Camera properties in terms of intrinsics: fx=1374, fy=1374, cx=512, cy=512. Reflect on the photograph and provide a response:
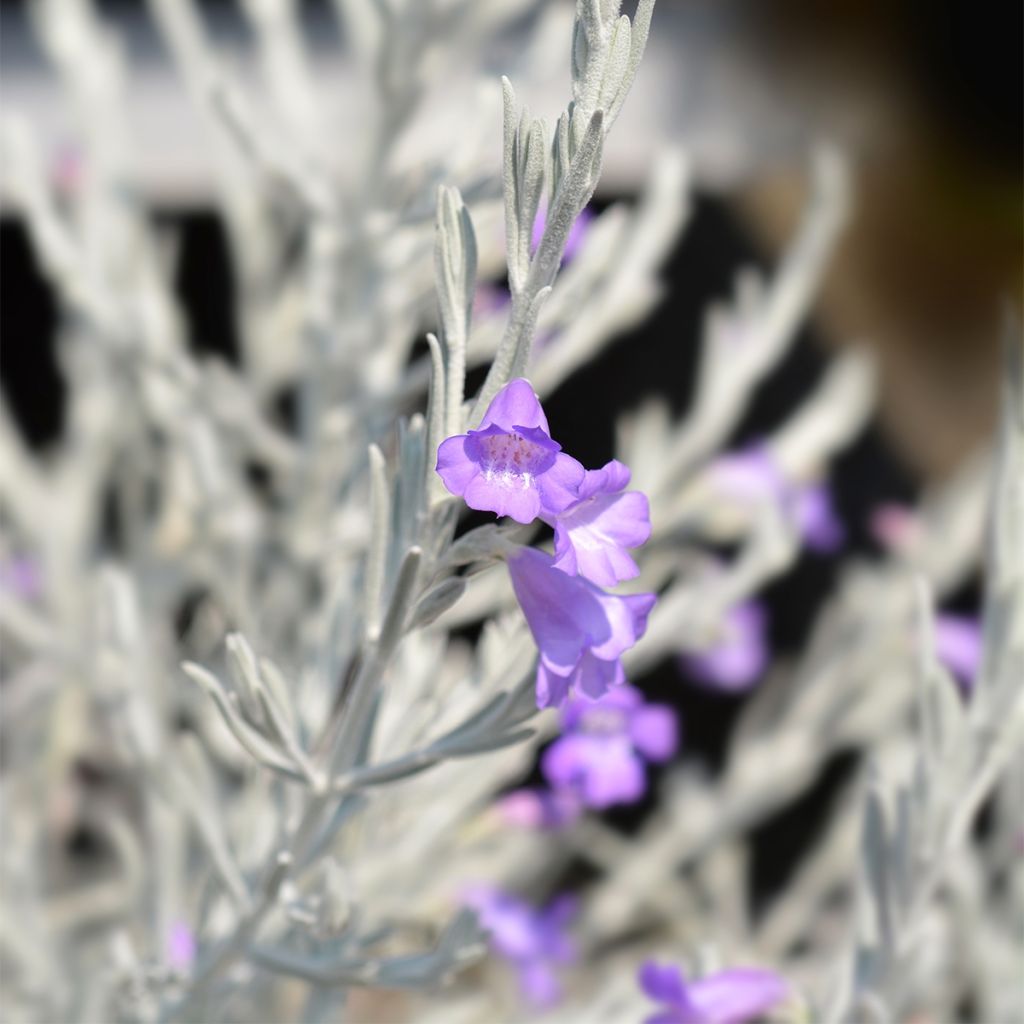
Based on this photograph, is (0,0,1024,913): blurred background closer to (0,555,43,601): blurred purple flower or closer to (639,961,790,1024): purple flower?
(0,555,43,601): blurred purple flower

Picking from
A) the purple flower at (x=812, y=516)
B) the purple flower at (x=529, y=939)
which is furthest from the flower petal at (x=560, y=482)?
the purple flower at (x=812, y=516)

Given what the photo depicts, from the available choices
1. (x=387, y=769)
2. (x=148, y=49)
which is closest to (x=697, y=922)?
(x=387, y=769)

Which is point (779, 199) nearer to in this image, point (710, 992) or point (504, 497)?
point (710, 992)

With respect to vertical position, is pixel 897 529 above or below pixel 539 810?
above

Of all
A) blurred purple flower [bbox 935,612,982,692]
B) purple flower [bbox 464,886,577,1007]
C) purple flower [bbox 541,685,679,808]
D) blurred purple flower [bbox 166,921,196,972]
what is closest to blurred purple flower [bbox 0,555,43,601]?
blurred purple flower [bbox 166,921,196,972]

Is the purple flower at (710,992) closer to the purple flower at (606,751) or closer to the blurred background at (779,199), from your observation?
the purple flower at (606,751)

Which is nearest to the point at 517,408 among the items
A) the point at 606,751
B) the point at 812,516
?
the point at 606,751

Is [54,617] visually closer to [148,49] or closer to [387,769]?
[387,769]
